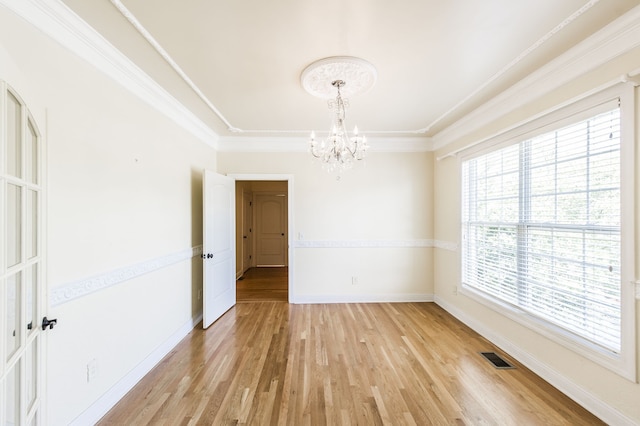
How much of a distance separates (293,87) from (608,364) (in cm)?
312

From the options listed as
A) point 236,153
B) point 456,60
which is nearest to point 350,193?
point 236,153

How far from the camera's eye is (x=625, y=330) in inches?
64.4

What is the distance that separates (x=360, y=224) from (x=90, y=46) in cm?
343

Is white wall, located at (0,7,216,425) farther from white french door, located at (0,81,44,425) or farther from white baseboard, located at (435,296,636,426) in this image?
white baseboard, located at (435,296,636,426)

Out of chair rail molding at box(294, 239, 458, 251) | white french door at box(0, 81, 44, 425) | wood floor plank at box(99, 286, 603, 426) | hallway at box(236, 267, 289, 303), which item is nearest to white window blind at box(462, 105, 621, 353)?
wood floor plank at box(99, 286, 603, 426)

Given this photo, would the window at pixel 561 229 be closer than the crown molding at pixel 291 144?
Yes

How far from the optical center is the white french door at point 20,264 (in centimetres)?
97

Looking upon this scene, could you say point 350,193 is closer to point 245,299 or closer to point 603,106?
point 245,299

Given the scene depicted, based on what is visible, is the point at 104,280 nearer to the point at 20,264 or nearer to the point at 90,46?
the point at 20,264

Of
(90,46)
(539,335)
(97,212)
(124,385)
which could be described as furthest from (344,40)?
(124,385)

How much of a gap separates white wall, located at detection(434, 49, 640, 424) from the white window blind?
0.16 metres

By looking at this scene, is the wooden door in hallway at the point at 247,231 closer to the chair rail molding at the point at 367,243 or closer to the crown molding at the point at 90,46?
the chair rail molding at the point at 367,243

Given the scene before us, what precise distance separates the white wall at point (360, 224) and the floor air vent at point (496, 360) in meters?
1.53

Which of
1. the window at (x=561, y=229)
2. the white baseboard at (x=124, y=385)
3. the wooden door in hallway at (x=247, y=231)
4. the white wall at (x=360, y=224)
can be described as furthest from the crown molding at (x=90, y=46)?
the wooden door in hallway at (x=247, y=231)
